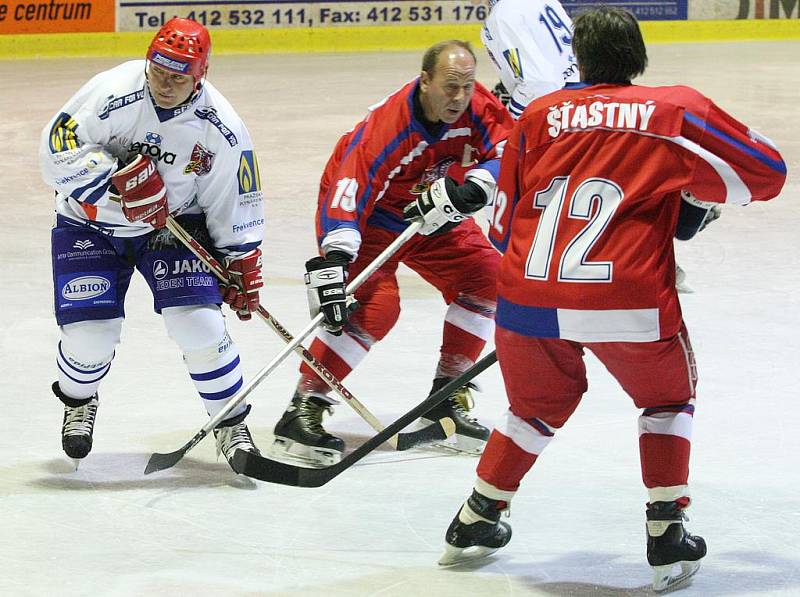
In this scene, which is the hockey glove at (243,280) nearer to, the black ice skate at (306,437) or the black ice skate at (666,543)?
the black ice skate at (306,437)

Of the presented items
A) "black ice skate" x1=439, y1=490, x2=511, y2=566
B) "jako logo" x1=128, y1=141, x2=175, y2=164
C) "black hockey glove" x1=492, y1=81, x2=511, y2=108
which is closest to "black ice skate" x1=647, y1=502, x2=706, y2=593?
"black ice skate" x1=439, y1=490, x2=511, y2=566

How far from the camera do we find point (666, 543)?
8.72 feet

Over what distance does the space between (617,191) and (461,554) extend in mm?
832

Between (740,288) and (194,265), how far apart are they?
96.5 inches

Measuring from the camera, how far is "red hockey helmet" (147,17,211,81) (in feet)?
10.2

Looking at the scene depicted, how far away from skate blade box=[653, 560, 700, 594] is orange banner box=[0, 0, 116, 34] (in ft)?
30.9

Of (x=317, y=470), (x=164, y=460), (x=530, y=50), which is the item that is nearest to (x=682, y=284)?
(x=530, y=50)

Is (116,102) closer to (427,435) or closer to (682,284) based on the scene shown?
(427,435)

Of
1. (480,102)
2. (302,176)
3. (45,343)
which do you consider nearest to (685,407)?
(480,102)

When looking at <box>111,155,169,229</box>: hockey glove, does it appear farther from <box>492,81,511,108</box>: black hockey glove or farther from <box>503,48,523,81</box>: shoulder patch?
<box>492,81,511,108</box>: black hockey glove

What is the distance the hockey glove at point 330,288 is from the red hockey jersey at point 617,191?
76cm

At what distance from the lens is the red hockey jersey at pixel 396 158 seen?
339 cm

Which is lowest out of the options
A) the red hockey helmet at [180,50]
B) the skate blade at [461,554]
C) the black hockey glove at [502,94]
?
the skate blade at [461,554]

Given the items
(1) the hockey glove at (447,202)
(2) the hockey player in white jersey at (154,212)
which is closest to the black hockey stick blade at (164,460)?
(2) the hockey player in white jersey at (154,212)
